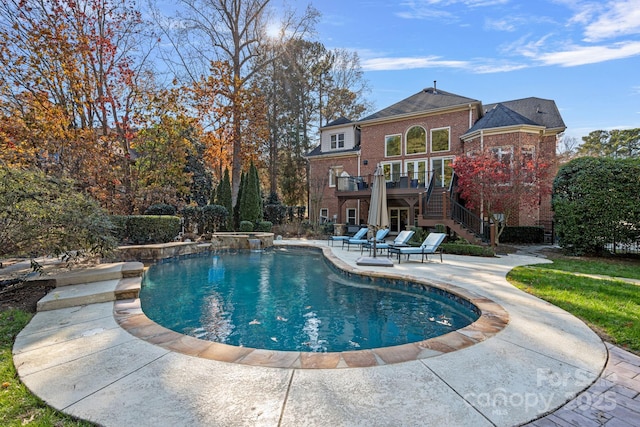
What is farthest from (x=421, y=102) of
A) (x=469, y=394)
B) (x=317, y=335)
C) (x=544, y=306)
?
(x=469, y=394)

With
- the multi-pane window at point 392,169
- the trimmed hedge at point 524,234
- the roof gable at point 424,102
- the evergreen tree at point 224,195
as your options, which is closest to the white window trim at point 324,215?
the multi-pane window at point 392,169

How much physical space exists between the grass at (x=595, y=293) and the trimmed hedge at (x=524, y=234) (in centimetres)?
656

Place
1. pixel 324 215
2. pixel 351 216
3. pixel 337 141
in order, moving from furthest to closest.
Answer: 1. pixel 337 141
2. pixel 324 215
3. pixel 351 216

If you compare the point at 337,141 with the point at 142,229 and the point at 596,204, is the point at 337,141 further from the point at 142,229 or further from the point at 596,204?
the point at 596,204

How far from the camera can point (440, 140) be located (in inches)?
727

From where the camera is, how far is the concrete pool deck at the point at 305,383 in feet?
6.90

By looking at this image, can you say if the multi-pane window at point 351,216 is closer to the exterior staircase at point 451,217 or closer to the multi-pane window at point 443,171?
the multi-pane window at point 443,171

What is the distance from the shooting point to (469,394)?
237 centimetres

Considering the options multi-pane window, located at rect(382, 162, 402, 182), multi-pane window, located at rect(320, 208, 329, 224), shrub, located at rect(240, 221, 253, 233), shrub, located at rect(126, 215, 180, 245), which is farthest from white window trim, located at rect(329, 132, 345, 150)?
shrub, located at rect(126, 215, 180, 245)

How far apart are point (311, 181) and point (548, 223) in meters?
14.7

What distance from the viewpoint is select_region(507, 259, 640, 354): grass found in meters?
3.76

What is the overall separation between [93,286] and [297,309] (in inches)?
144

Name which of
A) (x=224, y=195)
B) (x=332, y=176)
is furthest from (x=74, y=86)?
(x=332, y=176)

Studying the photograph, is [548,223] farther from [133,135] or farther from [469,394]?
[133,135]
